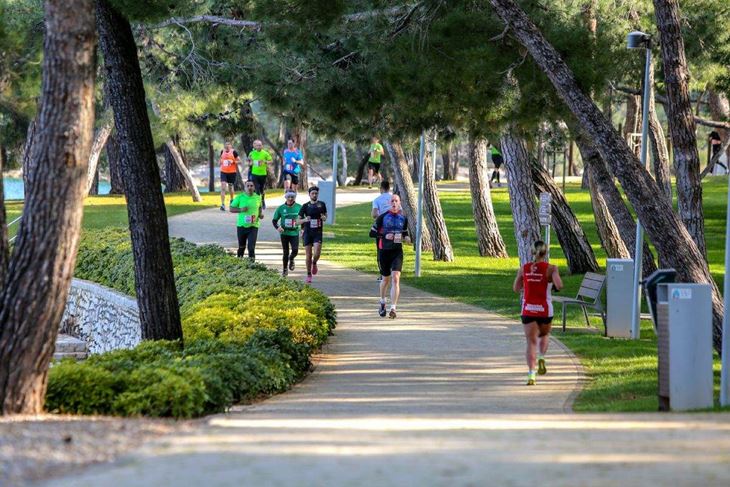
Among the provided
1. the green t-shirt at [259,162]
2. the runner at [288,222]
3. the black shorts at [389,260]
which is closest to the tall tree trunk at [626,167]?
the black shorts at [389,260]

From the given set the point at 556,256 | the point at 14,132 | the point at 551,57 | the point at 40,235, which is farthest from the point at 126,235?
the point at 14,132

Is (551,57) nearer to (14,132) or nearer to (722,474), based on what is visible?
(722,474)

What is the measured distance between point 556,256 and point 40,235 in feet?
69.5

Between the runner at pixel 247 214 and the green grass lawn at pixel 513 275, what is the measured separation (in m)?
3.12

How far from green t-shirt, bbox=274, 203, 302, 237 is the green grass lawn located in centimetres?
263

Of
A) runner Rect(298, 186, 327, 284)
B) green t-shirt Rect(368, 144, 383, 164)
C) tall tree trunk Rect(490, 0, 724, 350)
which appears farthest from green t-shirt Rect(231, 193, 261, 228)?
green t-shirt Rect(368, 144, 383, 164)

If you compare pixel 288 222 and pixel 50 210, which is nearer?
pixel 50 210

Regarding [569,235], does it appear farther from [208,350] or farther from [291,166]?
[208,350]

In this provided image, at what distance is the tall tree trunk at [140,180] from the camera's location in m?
13.6

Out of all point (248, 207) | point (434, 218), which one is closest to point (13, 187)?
point (434, 218)

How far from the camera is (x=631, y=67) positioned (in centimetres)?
1969

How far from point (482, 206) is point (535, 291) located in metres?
14.7

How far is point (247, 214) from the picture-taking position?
928 inches

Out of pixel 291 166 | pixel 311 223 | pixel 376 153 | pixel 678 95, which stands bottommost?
pixel 311 223
